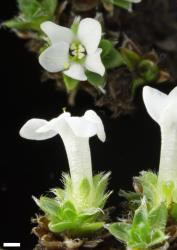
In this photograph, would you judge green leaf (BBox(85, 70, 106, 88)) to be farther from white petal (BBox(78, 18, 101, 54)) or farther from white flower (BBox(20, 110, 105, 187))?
white flower (BBox(20, 110, 105, 187))

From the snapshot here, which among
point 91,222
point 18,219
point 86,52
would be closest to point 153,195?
point 91,222

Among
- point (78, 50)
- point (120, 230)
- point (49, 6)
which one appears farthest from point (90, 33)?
point (120, 230)

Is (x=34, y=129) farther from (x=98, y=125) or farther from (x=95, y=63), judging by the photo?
(x=95, y=63)

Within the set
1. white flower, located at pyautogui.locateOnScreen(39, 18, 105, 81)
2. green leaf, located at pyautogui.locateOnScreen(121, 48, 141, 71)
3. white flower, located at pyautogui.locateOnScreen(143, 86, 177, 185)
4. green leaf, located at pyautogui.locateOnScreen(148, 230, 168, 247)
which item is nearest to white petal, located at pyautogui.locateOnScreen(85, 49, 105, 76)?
white flower, located at pyautogui.locateOnScreen(39, 18, 105, 81)

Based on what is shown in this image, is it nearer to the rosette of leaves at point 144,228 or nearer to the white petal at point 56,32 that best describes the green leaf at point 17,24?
the white petal at point 56,32

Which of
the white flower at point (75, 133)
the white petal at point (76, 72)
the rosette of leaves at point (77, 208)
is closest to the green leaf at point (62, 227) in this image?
A: the rosette of leaves at point (77, 208)

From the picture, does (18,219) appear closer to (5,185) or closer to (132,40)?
(5,185)
